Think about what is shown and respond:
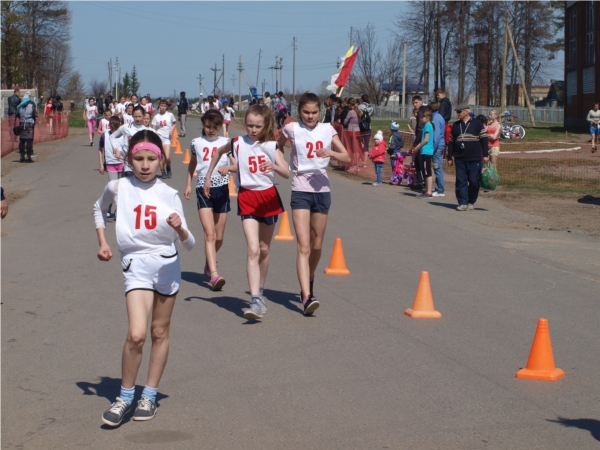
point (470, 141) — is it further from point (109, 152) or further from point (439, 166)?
point (109, 152)

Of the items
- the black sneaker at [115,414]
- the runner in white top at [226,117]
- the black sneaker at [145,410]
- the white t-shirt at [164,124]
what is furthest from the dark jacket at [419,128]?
the black sneaker at [115,414]

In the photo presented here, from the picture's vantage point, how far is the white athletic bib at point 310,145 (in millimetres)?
7699

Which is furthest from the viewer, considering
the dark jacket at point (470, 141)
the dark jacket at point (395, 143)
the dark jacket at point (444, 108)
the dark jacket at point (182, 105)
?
the dark jacket at point (182, 105)

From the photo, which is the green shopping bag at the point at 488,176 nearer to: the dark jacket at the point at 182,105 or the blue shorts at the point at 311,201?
the blue shorts at the point at 311,201

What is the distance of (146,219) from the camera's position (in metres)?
4.88

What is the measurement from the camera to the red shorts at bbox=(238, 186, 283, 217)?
7.65 meters

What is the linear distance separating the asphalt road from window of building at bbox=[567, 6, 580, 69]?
4441cm

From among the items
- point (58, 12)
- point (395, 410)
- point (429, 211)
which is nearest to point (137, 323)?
point (395, 410)

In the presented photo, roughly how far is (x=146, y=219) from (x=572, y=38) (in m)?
54.1

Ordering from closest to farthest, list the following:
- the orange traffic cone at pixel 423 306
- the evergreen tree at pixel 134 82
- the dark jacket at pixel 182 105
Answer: the orange traffic cone at pixel 423 306
the dark jacket at pixel 182 105
the evergreen tree at pixel 134 82

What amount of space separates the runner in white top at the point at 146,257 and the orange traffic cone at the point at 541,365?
2.73 meters

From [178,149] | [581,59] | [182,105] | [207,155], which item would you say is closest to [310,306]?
[207,155]

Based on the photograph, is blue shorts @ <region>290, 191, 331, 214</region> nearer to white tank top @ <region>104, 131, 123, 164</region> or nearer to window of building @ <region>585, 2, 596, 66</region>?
white tank top @ <region>104, 131, 123, 164</region>

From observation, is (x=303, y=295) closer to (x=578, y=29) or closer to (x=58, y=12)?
(x=578, y=29)
